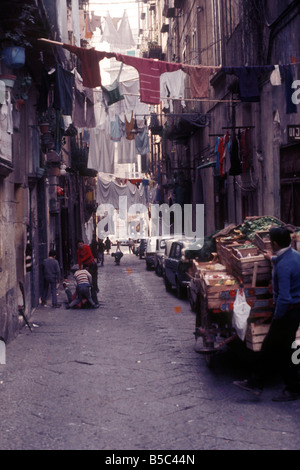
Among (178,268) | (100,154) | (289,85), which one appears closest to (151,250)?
(100,154)

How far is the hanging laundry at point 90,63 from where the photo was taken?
39.1 feet

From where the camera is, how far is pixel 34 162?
1543 centimetres

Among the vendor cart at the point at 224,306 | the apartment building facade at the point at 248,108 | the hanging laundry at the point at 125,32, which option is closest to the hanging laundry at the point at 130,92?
the apartment building facade at the point at 248,108

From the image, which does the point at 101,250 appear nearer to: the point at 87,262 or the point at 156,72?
the point at 87,262

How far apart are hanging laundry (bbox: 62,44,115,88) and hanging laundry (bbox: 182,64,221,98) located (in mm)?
1740

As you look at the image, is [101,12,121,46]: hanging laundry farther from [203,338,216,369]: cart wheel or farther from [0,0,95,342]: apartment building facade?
[203,338,216,369]: cart wheel

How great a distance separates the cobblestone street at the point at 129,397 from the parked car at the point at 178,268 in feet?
14.2

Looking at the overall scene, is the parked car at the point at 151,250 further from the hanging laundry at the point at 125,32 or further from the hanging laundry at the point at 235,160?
the hanging laundry at the point at 235,160

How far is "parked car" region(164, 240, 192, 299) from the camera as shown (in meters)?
16.4

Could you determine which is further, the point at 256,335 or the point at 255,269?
the point at 255,269

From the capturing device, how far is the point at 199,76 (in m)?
13.7

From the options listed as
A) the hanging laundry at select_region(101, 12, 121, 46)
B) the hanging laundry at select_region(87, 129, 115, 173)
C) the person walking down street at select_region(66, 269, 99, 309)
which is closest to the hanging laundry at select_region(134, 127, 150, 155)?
the hanging laundry at select_region(101, 12, 121, 46)

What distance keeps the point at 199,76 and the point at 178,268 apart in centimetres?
537

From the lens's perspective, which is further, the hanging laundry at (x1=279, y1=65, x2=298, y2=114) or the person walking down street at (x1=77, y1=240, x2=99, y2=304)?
the person walking down street at (x1=77, y1=240, x2=99, y2=304)
